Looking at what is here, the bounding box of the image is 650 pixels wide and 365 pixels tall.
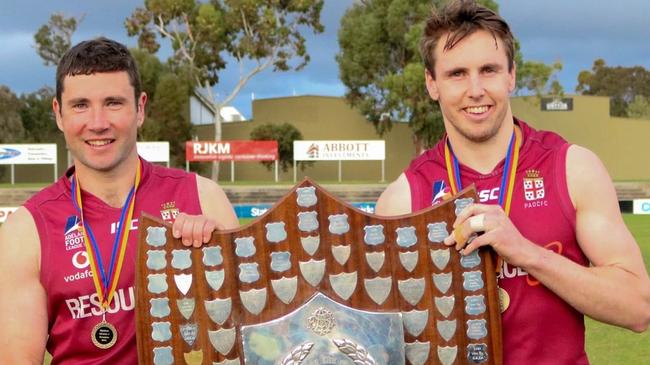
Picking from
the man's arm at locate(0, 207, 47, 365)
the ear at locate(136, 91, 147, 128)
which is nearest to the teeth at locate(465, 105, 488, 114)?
the ear at locate(136, 91, 147, 128)

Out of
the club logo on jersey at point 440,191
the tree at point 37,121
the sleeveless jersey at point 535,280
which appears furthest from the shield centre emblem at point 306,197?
the tree at point 37,121

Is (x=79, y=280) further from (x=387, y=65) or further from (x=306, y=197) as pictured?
(x=387, y=65)

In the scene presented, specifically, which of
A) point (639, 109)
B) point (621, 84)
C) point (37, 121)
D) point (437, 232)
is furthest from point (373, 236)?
point (621, 84)

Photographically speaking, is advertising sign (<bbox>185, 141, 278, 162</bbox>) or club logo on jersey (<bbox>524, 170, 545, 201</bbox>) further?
advertising sign (<bbox>185, 141, 278, 162</bbox>)

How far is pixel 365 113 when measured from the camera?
159 ft

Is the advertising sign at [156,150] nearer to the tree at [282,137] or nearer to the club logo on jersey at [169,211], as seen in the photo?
the tree at [282,137]

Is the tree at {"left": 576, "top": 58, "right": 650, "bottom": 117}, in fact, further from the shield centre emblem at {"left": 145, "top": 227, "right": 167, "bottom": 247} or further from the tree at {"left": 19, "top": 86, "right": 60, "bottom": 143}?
the shield centre emblem at {"left": 145, "top": 227, "right": 167, "bottom": 247}

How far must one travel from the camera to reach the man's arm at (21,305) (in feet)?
9.73

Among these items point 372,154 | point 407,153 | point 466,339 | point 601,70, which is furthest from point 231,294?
point 601,70

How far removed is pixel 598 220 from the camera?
278 cm

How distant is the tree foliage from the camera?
157 ft

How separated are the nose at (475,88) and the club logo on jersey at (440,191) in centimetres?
35

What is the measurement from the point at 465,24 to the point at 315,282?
3.43 ft

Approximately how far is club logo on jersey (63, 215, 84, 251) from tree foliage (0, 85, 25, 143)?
4789 cm
